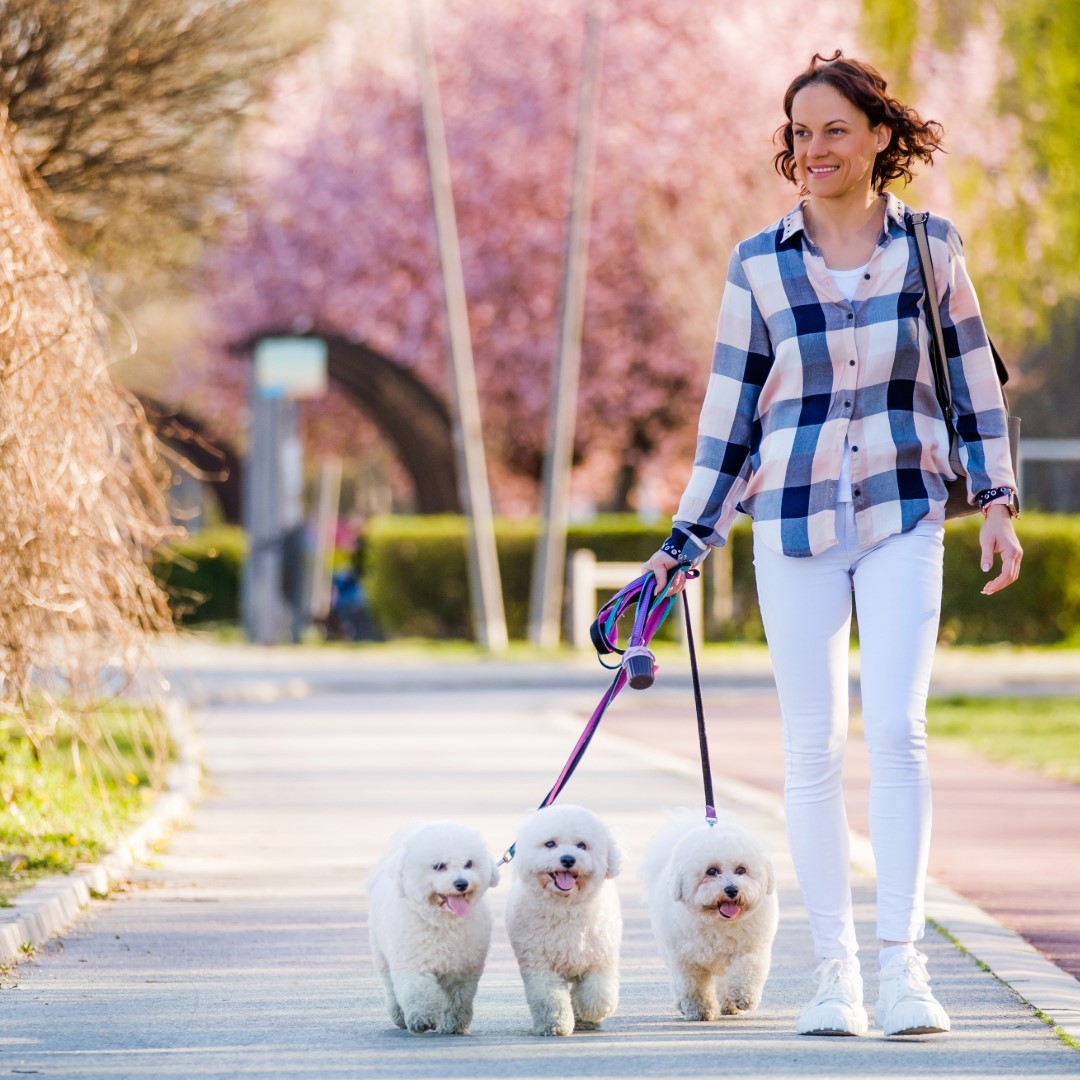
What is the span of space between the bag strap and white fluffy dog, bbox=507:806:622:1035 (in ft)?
4.34

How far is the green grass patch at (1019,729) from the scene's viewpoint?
1289 cm

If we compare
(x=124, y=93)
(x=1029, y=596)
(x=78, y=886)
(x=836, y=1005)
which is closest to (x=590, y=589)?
(x=1029, y=596)

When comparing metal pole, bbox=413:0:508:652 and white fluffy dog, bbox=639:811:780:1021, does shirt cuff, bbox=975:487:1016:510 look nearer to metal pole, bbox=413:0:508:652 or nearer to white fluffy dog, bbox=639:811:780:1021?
white fluffy dog, bbox=639:811:780:1021

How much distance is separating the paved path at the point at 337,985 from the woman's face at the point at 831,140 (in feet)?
6.70

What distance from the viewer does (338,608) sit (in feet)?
88.5

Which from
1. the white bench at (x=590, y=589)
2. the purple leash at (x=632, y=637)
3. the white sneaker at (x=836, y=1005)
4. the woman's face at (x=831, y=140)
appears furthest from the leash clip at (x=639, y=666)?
the white bench at (x=590, y=589)

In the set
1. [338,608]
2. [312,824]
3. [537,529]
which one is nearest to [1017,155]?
[537,529]

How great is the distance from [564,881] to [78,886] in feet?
9.49

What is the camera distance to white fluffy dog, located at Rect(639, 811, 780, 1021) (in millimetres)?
5039

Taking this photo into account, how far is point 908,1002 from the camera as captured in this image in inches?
192

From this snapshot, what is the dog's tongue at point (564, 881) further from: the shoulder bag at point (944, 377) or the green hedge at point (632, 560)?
the green hedge at point (632, 560)

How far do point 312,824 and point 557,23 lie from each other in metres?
24.8

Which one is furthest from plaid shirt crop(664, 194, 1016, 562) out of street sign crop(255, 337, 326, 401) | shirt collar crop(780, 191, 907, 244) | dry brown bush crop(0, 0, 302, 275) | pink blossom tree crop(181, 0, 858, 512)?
pink blossom tree crop(181, 0, 858, 512)

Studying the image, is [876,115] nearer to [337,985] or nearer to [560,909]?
[560,909]
